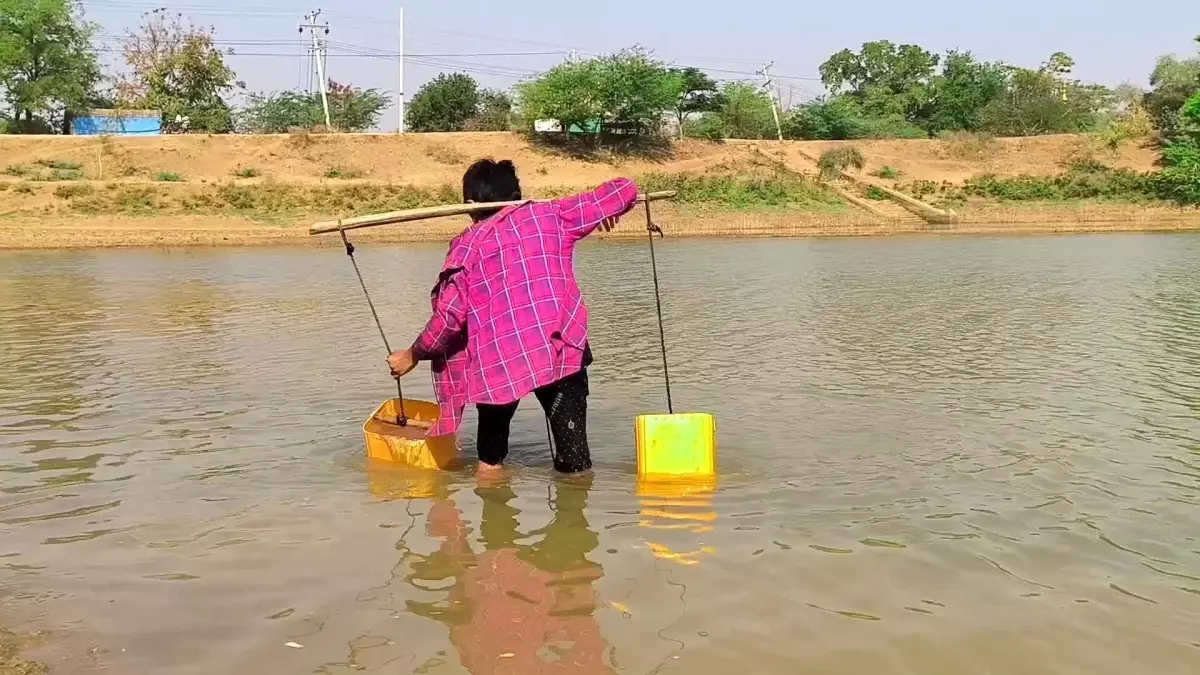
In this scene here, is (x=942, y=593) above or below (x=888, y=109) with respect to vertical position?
below

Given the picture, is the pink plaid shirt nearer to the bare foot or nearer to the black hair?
the black hair

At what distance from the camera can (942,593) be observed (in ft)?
12.3

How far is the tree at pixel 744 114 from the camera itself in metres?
48.9

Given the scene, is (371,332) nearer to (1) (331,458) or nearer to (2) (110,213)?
(1) (331,458)

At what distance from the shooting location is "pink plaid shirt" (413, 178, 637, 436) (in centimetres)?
489

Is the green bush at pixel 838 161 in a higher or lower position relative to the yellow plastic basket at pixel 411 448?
higher

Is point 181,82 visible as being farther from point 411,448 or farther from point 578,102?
point 411,448

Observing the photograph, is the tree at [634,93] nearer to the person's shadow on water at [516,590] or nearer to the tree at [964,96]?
the tree at [964,96]

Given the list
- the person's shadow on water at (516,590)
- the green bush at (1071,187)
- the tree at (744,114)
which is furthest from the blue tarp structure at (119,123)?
the person's shadow on water at (516,590)

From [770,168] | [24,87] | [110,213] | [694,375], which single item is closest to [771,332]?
[694,375]

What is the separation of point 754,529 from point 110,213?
1123 inches

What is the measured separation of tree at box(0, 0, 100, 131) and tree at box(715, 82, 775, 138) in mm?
28478

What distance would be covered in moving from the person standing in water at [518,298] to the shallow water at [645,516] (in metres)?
0.55

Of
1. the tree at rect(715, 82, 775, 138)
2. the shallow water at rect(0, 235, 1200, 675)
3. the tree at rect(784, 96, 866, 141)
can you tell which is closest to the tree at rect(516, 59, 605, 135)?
the tree at rect(715, 82, 775, 138)
